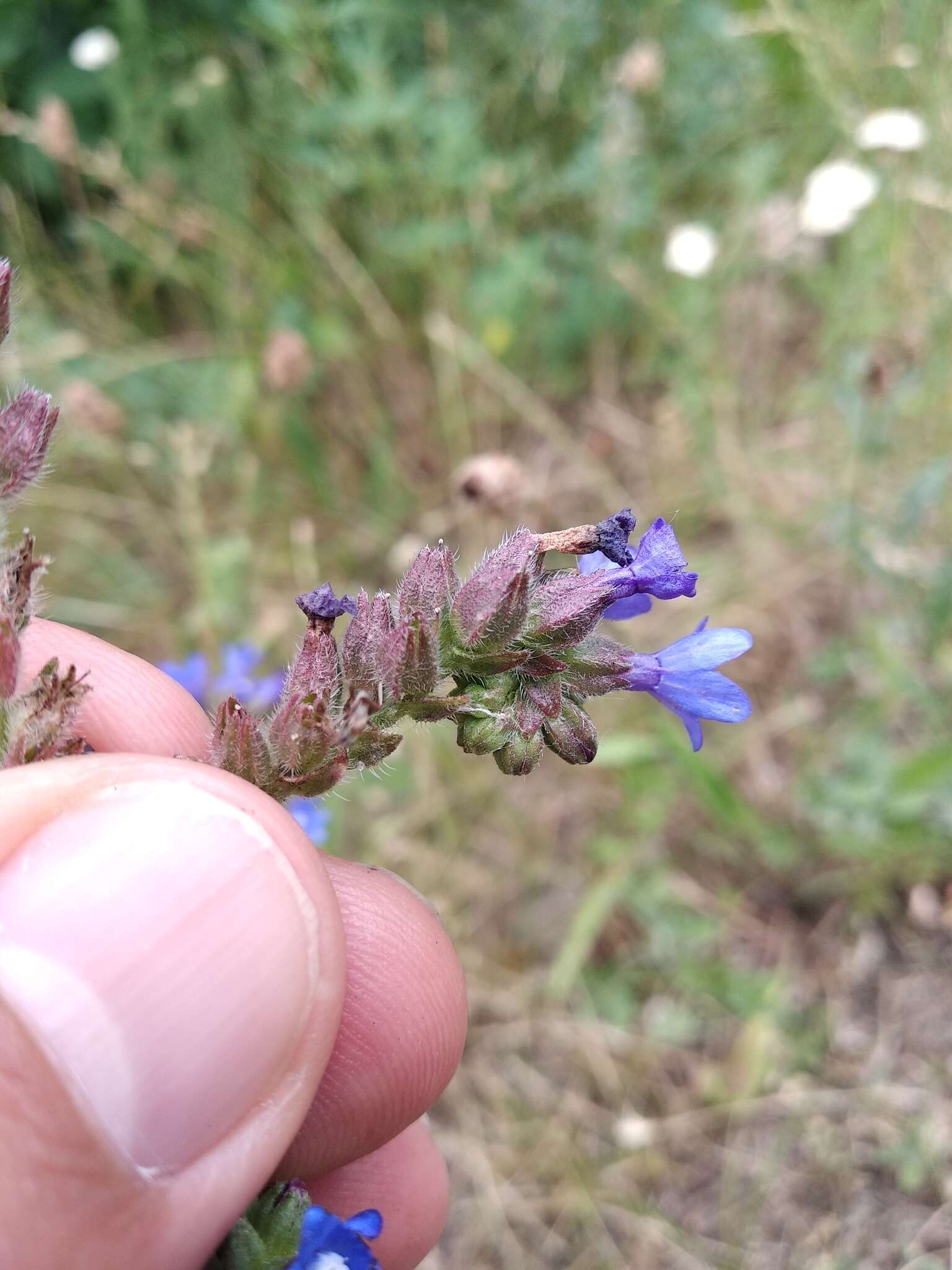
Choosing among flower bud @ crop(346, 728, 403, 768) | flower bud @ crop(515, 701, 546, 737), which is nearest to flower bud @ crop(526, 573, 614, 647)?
flower bud @ crop(515, 701, 546, 737)

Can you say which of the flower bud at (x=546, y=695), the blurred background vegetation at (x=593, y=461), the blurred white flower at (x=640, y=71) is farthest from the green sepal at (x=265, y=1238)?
the blurred white flower at (x=640, y=71)

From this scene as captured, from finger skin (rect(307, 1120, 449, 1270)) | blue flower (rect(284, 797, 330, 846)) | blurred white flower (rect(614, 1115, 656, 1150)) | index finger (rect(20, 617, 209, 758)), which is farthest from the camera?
blurred white flower (rect(614, 1115, 656, 1150))

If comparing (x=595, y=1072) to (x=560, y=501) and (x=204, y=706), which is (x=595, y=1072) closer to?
(x=204, y=706)

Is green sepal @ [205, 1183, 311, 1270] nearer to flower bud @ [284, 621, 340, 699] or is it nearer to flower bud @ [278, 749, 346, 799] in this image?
flower bud @ [278, 749, 346, 799]

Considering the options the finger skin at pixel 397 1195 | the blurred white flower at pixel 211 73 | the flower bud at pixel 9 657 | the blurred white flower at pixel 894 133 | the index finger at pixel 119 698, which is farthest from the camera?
the blurred white flower at pixel 211 73

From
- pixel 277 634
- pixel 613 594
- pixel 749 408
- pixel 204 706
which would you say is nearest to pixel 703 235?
pixel 749 408

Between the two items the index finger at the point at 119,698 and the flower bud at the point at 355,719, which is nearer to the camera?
the flower bud at the point at 355,719

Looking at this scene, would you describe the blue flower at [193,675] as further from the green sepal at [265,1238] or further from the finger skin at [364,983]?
the green sepal at [265,1238]
